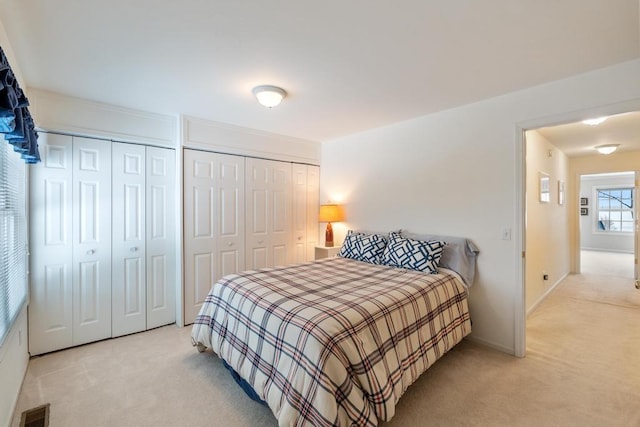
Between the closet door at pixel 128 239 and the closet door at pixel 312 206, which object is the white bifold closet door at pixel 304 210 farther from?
the closet door at pixel 128 239

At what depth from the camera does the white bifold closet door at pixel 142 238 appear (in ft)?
9.64

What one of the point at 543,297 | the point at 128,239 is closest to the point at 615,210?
the point at 543,297

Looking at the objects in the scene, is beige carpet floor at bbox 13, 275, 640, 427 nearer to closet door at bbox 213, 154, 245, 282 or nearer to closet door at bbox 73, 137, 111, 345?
closet door at bbox 73, 137, 111, 345

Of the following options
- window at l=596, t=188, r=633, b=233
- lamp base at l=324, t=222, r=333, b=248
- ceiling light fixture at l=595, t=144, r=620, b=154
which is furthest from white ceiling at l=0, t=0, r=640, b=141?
window at l=596, t=188, r=633, b=233

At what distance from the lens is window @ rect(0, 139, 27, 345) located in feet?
5.62

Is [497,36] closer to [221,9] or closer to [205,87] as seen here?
[221,9]

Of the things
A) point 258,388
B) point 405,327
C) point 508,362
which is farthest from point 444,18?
point 508,362

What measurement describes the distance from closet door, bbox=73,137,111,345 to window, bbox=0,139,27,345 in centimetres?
39

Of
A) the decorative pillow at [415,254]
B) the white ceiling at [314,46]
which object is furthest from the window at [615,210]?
the decorative pillow at [415,254]

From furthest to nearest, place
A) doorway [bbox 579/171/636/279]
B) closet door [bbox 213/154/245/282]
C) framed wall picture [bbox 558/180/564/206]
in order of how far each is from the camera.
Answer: doorway [bbox 579/171/636/279]
framed wall picture [bbox 558/180/564/206]
closet door [bbox 213/154/245/282]

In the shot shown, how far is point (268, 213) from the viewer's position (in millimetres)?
3926

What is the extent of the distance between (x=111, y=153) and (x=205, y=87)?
129 centimetres

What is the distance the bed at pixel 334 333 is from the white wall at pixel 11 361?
3.63 ft

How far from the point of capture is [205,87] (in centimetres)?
247
